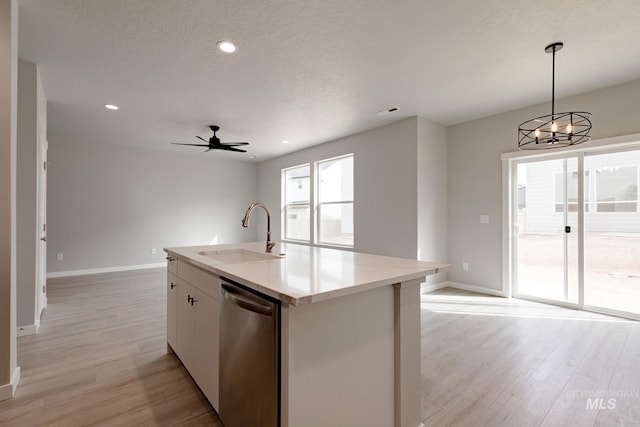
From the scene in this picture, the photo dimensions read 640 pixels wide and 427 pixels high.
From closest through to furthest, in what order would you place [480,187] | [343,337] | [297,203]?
[343,337], [480,187], [297,203]

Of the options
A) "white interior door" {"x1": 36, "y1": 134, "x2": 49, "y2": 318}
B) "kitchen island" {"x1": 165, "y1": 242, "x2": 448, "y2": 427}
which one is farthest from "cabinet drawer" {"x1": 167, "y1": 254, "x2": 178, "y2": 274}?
"white interior door" {"x1": 36, "y1": 134, "x2": 49, "y2": 318}

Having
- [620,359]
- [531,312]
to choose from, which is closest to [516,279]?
[531,312]

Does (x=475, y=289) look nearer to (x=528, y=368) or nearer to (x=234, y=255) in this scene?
(x=528, y=368)

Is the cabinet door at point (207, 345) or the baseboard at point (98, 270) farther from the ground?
the cabinet door at point (207, 345)

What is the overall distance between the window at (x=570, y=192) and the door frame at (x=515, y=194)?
0.14ft

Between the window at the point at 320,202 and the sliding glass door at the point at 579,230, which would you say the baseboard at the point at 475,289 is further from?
the window at the point at 320,202

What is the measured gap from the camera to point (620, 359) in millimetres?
2379

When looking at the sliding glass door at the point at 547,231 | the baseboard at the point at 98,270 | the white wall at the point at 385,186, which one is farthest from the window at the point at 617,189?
the baseboard at the point at 98,270

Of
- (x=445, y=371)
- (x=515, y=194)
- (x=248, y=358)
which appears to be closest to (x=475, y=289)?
(x=515, y=194)

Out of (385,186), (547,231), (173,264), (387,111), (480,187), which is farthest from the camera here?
(385,186)

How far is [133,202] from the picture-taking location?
6.37 meters

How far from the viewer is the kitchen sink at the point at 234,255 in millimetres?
2242

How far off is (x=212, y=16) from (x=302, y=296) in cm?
219

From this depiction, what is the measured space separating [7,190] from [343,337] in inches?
88.2
